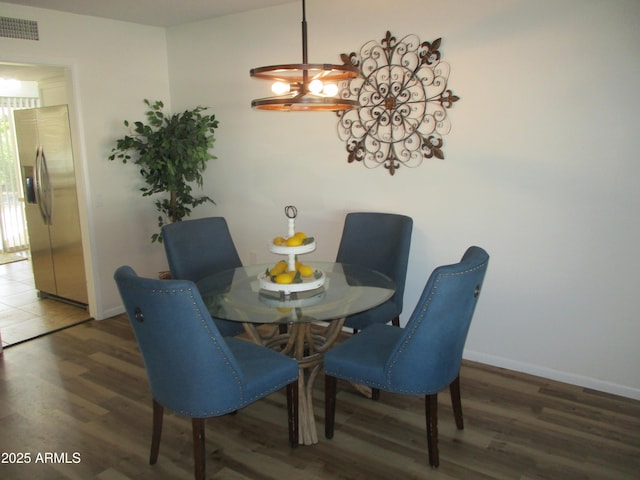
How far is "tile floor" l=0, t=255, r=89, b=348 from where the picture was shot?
4.19 m

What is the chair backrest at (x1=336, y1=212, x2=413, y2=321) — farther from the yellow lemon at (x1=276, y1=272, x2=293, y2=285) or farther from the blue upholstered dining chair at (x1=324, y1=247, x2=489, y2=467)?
the yellow lemon at (x1=276, y1=272, x2=293, y2=285)

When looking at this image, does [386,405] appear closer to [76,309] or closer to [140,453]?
[140,453]

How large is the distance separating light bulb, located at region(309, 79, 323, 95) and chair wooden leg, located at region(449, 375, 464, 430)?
1.61 meters

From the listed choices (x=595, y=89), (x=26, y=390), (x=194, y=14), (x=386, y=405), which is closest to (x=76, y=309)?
(x=26, y=390)

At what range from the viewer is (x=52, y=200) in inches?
185

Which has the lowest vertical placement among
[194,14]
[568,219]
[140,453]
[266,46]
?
[140,453]

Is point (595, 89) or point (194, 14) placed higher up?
point (194, 14)

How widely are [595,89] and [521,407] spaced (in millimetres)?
1867

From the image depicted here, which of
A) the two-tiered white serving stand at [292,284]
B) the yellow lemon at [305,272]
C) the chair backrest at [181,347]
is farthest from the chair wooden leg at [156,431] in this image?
the yellow lemon at [305,272]

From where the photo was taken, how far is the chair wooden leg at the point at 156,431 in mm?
2414

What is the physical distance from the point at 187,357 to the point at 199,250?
1420 millimetres

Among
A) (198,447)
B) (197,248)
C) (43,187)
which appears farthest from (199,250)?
(43,187)

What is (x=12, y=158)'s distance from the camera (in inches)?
272

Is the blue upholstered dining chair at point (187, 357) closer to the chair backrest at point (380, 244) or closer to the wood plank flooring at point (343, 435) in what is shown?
the wood plank flooring at point (343, 435)
